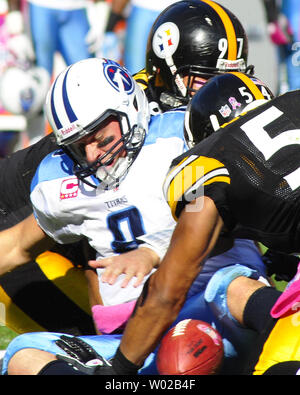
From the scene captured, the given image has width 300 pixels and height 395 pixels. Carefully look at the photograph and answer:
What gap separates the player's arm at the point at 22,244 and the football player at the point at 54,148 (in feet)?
0.99

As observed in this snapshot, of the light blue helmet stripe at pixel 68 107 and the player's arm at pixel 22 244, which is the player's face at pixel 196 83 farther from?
the player's arm at pixel 22 244

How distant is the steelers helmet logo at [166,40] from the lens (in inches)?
161

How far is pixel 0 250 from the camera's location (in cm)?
346

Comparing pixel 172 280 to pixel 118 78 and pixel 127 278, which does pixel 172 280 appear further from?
pixel 118 78

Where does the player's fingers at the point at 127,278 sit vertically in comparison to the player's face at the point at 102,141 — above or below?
below

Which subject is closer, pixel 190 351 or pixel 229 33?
pixel 190 351

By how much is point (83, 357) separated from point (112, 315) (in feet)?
0.93

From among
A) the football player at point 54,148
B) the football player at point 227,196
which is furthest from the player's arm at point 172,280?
the football player at point 54,148

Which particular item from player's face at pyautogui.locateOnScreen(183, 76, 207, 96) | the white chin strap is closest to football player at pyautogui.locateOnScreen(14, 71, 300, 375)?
the white chin strap

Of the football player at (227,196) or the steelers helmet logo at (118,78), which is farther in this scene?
the steelers helmet logo at (118,78)

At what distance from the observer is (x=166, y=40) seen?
412cm

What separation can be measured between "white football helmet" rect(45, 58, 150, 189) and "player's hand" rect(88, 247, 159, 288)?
537 millimetres

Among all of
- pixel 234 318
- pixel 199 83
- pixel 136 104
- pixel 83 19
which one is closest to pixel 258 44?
pixel 83 19

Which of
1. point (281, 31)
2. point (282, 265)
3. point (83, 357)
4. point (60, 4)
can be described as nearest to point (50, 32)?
point (60, 4)
